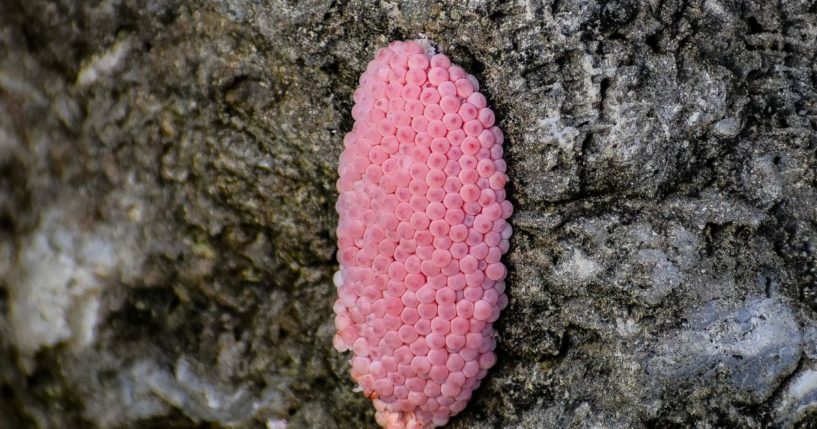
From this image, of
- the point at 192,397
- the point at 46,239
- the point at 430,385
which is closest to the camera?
the point at 430,385

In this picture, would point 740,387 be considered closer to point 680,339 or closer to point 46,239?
point 680,339

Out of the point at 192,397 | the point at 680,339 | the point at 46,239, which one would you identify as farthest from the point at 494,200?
the point at 46,239

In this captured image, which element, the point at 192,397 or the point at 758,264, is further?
the point at 192,397
